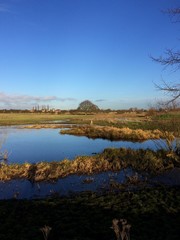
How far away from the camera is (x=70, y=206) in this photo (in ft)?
38.1

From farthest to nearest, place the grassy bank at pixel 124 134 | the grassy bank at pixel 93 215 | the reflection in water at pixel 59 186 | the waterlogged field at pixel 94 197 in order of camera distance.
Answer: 1. the grassy bank at pixel 124 134
2. the reflection in water at pixel 59 186
3. the waterlogged field at pixel 94 197
4. the grassy bank at pixel 93 215

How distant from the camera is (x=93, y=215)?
10.5 meters

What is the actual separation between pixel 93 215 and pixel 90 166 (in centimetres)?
836

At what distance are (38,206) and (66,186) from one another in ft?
12.7

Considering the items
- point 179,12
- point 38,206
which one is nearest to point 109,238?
point 38,206

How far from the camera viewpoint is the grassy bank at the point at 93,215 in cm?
888

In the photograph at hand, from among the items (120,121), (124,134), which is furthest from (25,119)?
(124,134)

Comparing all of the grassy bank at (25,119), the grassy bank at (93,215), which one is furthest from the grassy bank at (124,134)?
the grassy bank at (25,119)

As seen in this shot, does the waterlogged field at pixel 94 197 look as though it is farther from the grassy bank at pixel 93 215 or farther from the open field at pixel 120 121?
the open field at pixel 120 121

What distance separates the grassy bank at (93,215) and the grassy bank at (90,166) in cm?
466

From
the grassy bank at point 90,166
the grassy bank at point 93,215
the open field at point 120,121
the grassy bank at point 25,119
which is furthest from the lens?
the grassy bank at point 25,119

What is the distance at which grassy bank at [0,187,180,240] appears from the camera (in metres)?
8.88

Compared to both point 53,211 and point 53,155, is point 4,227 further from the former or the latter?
point 53,155

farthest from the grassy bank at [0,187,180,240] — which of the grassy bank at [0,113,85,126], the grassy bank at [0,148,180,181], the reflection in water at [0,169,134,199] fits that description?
the grassy bank at [0,113,85,126]
